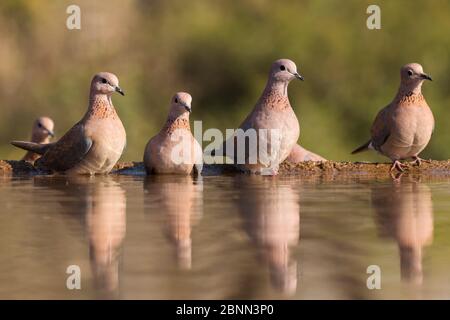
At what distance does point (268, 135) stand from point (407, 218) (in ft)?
11.4

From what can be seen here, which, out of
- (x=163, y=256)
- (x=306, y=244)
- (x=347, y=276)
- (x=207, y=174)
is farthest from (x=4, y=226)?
(x=207, y=174)

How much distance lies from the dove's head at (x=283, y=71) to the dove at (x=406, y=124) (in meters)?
0.95

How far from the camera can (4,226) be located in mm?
5645

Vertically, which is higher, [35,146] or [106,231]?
[35,146]

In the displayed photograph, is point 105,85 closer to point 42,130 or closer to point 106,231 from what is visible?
point 42,130

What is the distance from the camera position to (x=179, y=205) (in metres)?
6.84

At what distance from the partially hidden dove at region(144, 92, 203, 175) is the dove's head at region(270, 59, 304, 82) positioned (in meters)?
0.98

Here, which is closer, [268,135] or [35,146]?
[268,135]

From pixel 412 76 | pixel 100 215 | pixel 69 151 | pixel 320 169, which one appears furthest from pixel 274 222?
pixel 412 76

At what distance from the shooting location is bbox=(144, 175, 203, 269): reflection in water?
4.96 meters

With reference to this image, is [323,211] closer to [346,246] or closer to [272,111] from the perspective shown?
[346,246]

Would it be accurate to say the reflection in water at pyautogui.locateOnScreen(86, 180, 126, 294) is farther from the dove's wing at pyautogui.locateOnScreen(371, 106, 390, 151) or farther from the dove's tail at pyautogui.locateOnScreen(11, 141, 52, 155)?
the dove's wing at pyautogui.locateOnScreen(371, 106, 390, 151)

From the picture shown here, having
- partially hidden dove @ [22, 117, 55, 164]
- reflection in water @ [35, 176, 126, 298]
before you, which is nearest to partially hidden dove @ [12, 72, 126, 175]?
reflection in water @ [35, 176, 126, 298]

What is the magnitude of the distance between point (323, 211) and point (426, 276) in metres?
2.33
